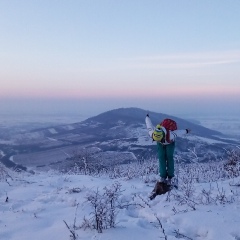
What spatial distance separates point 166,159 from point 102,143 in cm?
5169

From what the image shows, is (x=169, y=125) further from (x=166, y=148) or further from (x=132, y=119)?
(x=132, y=119)

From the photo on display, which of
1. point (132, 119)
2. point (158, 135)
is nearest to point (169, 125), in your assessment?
point (158, 135)

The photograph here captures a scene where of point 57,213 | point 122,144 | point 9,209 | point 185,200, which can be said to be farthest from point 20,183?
point 122,144

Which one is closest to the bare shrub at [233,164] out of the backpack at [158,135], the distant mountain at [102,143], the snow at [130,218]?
the snow at [130,218]

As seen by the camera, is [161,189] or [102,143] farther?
[102,143]

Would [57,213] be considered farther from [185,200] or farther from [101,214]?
[185,200]

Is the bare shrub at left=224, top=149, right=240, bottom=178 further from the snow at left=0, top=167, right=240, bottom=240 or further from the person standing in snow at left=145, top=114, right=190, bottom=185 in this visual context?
the person standing in snow at left=145, top=114, right=190, bottom=185

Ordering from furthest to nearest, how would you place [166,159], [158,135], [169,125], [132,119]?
[132,119] → [166,159] → [169,125] → [158,135]

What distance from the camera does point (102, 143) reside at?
5906 centimetres

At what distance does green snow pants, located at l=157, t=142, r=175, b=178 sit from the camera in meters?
7.60

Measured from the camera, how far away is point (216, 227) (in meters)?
3.97

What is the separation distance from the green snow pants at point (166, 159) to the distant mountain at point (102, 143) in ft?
84.4

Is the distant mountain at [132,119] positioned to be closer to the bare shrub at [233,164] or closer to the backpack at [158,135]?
the bare shrub at [233,164]

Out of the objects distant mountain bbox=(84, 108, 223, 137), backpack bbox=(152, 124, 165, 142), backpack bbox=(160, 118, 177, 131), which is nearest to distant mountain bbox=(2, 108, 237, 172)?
distant mountain bbox=(84, 108, 223, 137)
